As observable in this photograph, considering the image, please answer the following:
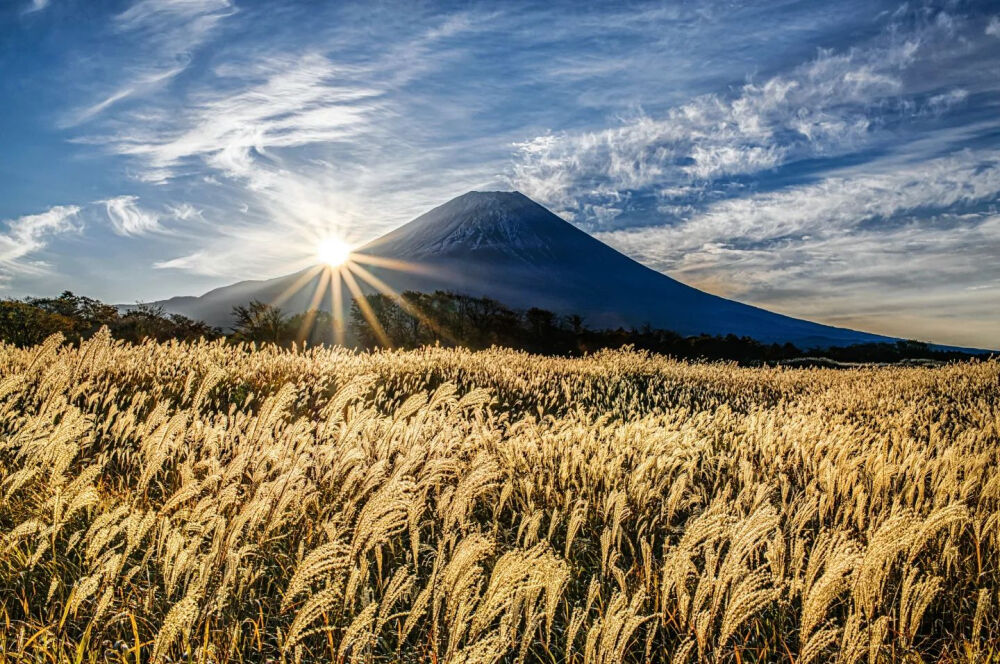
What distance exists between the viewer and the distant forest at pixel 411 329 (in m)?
23.5

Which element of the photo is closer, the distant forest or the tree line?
the distant forest

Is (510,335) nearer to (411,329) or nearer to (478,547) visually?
(411,329)

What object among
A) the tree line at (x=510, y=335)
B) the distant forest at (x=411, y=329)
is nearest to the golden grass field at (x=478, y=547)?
the distant forest at (x=411, y=329)

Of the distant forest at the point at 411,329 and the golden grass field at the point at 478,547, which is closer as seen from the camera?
the golden grass field at the point at 478,547

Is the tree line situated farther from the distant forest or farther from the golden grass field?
the golden grass field

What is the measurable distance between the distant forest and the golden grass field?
17.8 m

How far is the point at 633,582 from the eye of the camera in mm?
2859

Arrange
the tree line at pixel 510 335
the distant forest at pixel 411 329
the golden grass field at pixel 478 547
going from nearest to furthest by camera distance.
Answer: the golden grass field at pixel 478 547 < the distant forest at pixel 411 329 < the tree line at pixel 510 335

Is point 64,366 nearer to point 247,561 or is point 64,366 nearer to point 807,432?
point 247,561

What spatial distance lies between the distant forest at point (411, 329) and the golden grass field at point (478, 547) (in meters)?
17.8

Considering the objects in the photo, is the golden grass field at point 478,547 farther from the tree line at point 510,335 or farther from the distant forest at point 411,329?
the tree line at point 510,335

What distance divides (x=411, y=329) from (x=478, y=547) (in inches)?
1200

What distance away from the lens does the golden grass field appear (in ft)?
7.02

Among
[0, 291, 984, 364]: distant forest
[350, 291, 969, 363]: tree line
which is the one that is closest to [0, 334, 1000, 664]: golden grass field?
[0, 291, 984, 364]: distant forest
